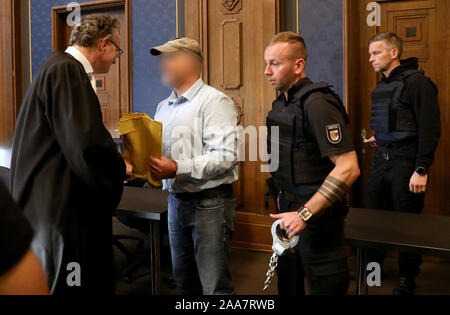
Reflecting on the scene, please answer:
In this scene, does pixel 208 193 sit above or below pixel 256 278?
above

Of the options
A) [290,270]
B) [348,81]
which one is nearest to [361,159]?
[348,81]

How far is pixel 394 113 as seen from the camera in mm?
2809

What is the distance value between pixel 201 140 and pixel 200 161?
0.13 metres

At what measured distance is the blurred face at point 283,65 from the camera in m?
1.65

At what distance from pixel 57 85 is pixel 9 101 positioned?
4.38 metres

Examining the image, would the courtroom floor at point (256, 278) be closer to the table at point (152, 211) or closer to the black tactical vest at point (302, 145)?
the table at point (152, 211)

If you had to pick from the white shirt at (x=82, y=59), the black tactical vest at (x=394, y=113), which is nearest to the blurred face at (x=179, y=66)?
the white shirt at (x=82, y=59)

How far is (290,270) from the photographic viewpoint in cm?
172

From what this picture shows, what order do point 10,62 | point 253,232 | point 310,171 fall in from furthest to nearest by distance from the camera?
point 10,62 < point 253,232 < point 310,171

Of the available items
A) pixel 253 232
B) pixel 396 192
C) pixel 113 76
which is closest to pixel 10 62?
pixel 113 76

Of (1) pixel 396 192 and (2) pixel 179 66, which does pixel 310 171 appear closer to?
(2) pixel 179 66

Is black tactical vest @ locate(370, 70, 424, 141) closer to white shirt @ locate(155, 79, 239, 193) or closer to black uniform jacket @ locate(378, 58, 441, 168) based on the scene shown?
black uniform jacket @ locate(378, 58, 441, 168)

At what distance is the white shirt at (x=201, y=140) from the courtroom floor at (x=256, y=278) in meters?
1.31

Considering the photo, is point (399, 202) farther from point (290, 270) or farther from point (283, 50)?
point (283, 50)
